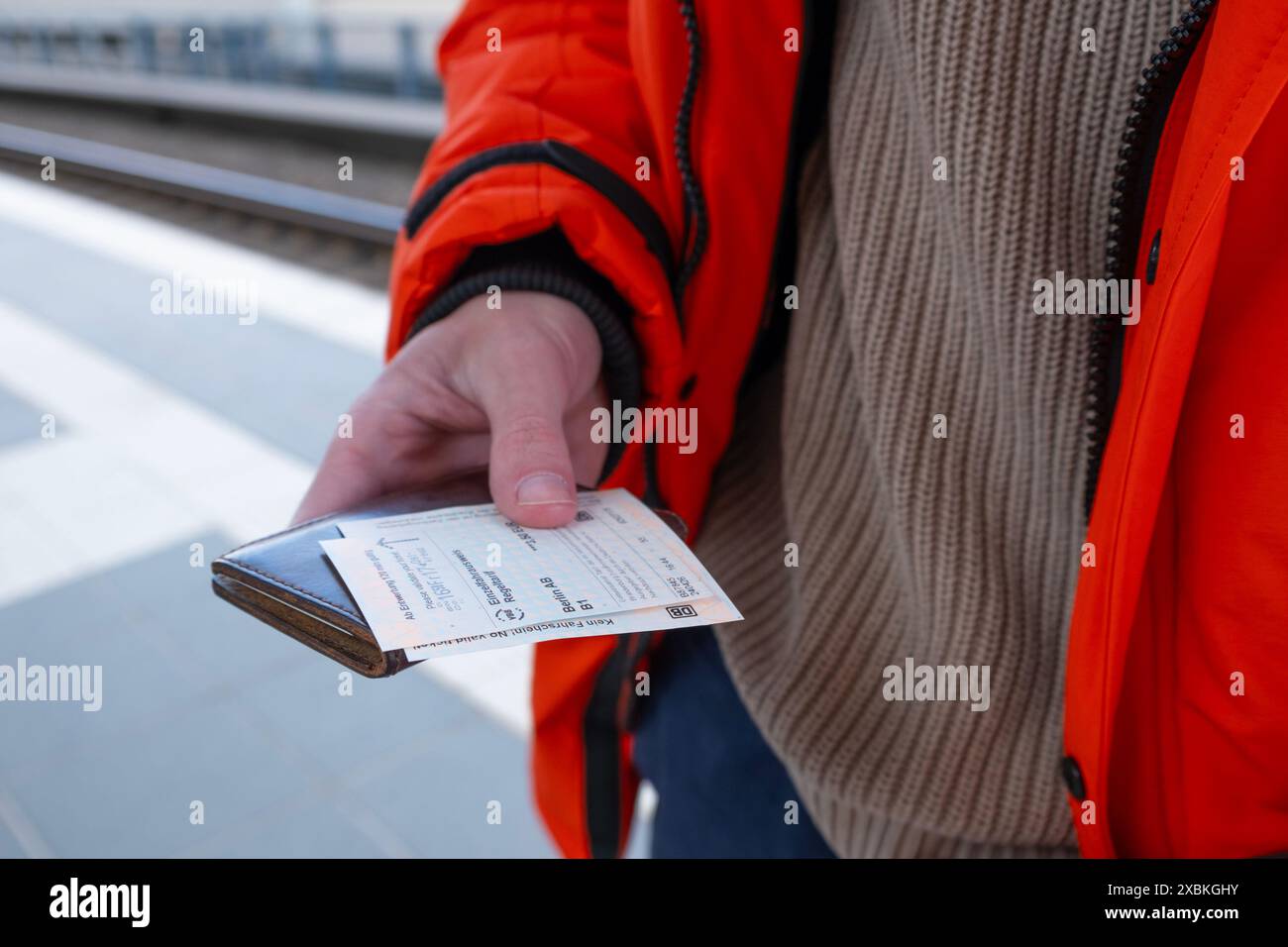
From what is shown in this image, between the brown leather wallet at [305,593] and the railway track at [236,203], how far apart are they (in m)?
4.48

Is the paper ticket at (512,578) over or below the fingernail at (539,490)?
below

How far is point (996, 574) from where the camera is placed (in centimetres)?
79

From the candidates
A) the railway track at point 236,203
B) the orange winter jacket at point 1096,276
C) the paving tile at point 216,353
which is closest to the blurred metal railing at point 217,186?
the railway track at point 236,203

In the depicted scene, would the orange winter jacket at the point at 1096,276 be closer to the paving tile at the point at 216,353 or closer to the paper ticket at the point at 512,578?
the paper ticket at the point at 512,578

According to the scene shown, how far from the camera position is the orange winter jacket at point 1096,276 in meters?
0.58

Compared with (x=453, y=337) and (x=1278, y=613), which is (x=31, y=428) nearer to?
(x=453, y=337)

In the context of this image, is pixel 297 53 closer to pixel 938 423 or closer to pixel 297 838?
pixel 297 838

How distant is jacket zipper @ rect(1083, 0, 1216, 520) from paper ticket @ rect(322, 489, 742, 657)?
272mm

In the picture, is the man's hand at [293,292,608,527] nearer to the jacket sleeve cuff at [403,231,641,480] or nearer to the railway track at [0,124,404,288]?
the jacket sleeve cuff at [403,231,641,480]

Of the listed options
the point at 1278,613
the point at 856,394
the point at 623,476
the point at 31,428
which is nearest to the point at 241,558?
the point at 623,476

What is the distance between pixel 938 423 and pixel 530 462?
12.1 inches

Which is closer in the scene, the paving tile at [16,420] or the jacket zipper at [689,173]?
the jacket zipper at [689,173]

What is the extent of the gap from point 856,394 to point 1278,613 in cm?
36
